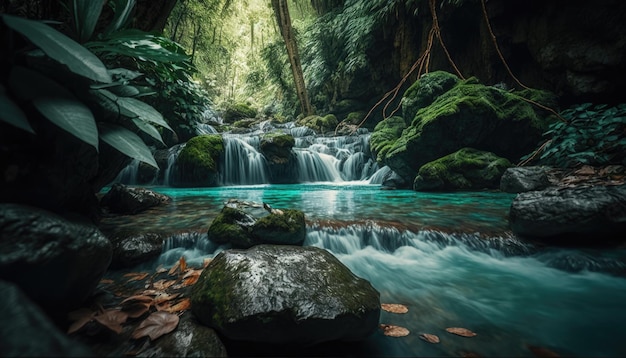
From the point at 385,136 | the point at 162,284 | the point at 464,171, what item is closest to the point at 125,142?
the point at 162,284

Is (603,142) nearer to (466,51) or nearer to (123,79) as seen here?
(466,51)

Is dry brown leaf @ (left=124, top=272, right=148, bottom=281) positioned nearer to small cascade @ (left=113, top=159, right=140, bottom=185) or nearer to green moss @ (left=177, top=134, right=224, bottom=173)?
green moss @ (left=177, top=134, right=224, bottom=173)

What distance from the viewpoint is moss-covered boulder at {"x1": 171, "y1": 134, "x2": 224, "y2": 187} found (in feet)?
29.8

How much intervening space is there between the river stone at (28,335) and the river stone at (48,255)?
1.40ft

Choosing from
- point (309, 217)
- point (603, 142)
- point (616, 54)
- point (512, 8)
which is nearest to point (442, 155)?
point (603, 142)

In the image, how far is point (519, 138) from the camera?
701cm

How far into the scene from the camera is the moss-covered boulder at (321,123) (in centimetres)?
1483

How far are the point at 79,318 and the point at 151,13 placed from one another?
333 centimetres

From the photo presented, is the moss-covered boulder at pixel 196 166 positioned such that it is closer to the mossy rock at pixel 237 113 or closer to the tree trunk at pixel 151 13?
the tree trunk at pixel 151 13

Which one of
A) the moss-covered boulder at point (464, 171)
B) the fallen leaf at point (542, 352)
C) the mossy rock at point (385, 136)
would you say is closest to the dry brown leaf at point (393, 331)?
the fallen leaf at point (542, 352)

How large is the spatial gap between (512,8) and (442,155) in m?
6.05

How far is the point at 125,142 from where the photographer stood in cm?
143

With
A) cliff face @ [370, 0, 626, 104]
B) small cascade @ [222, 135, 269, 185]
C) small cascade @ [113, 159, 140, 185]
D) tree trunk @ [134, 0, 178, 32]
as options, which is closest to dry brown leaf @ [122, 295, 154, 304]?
tree trunk @ [134, 0, 178, 32]

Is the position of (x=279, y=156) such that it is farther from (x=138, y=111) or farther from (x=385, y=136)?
(x=138, y=111)
